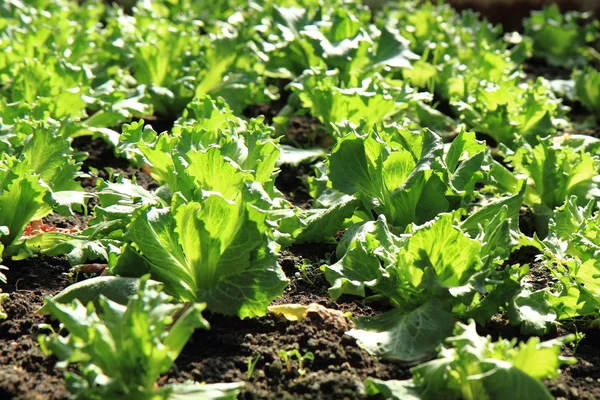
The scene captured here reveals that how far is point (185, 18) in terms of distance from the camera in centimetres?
647

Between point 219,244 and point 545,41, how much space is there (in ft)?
16.9

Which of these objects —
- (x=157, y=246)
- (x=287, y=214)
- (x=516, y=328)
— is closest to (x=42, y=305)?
(x=157, y=246)

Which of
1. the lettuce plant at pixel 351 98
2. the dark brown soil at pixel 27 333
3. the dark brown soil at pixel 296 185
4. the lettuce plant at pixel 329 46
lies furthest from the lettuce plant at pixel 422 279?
the lettuce plant at pixel 329 46

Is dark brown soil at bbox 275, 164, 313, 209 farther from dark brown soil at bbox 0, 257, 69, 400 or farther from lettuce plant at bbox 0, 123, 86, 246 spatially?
dark brown soil at bbox 0, 257, 69, 400

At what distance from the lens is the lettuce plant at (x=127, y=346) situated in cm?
236

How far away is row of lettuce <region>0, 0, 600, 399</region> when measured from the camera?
251 centimetres

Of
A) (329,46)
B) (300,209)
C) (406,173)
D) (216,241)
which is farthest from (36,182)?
(329,46)

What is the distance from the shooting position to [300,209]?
371 centimetres

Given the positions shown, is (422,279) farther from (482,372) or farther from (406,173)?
(406,173)

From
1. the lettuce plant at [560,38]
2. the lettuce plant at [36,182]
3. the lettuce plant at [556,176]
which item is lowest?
the lettuce plant at [560,38]

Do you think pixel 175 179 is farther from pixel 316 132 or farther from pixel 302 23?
pixel 302 23

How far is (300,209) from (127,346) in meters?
1.43

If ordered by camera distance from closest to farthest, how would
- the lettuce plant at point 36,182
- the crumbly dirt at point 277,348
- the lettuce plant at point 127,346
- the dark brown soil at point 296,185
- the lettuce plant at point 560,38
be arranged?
the lettuce plant at point 127,346
the crumbly dirt at point 277,348
the lettuce plant at point 36,182
the dark brown soil at point 296,185
the lettuce plant at point 560,38

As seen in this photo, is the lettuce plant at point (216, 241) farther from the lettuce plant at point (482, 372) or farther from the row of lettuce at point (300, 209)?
the lettuce plant at point (482, 372)
